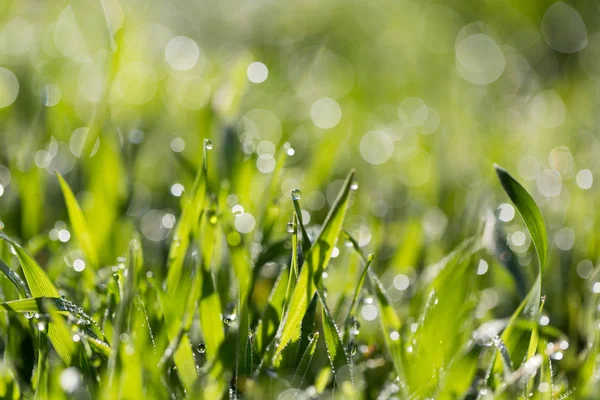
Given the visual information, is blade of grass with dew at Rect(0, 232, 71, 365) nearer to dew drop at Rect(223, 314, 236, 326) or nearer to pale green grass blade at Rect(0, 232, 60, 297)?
pale green grass blade at Rect(0, 232, 60, 297)

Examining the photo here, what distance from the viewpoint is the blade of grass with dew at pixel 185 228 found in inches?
33.0

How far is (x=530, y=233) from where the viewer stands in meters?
0.75

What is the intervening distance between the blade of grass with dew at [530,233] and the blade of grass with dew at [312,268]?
188 mm

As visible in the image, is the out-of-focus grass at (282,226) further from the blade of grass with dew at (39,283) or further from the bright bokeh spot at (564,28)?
the bright bokeh spot at (564,28)

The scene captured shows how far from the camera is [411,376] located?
749 millimetres

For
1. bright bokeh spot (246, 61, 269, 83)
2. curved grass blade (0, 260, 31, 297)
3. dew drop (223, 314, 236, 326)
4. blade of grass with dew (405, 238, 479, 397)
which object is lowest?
blade of grass with dew (405, 238, 479, 397)

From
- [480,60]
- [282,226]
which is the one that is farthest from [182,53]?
[282,226]

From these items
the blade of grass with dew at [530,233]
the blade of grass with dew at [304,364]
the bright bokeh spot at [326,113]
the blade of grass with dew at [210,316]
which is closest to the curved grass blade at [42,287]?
the blade of grass with dew at [210,316]

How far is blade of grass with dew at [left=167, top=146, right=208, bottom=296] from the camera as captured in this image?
84cm

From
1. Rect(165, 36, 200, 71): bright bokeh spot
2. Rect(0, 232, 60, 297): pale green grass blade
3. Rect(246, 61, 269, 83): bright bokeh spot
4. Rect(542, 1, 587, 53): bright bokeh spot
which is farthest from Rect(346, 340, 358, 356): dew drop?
Rect(542, 1, 587, 53): bright bokeh spot

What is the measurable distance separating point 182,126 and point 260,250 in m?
0.79

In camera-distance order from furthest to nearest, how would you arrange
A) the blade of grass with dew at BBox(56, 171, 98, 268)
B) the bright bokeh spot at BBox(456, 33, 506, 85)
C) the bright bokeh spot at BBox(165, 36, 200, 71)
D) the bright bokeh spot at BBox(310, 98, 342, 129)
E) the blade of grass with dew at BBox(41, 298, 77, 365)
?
the bright bokeh spot at BBox(456, 33, 506, 85), the bright bokeh spot at BBox(165, 36, 200, 71), the bright bokeh spot at BBox(310, 98, 342, 129), the blade of grass with dew at BBox(56, 171, 98, 268), the blade of grass with dew at BBox(41, 298, 77, 365)

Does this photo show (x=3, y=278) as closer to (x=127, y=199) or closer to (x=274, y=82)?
(x=127, y=199)

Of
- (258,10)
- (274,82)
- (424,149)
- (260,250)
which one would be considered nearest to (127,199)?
(260,250)
